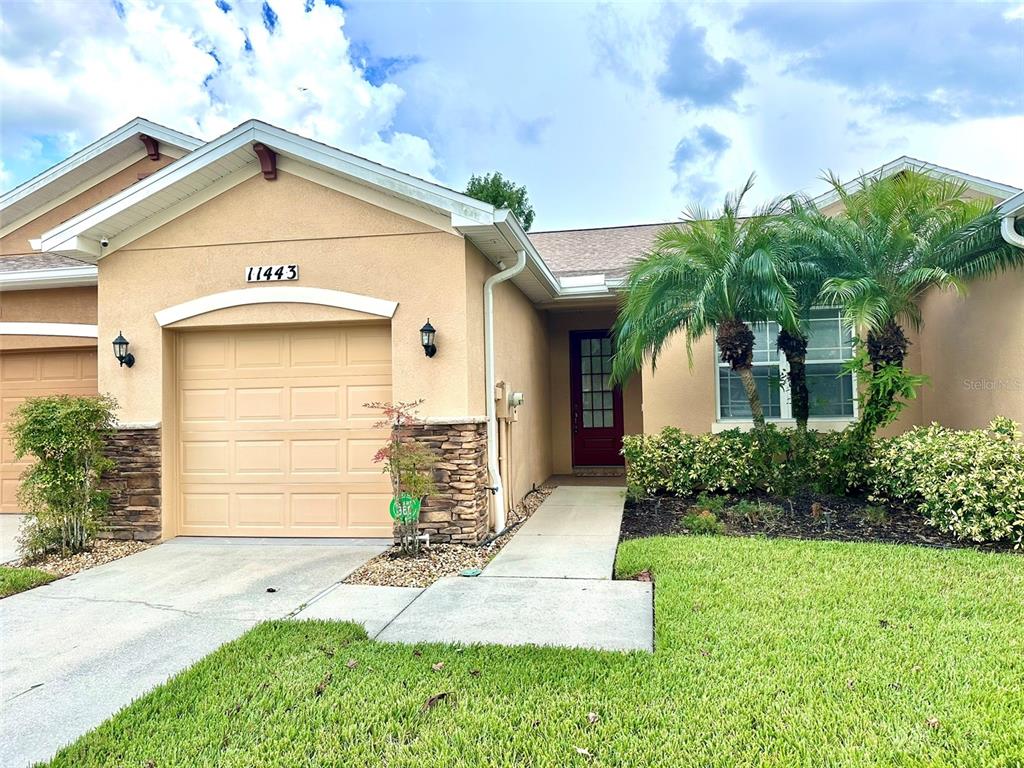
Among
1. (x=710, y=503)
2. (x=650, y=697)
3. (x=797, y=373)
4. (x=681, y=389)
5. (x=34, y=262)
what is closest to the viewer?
(x=650, y=697)

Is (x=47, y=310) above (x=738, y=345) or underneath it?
above

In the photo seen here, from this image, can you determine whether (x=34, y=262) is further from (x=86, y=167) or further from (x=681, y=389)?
(x=681, y=389)

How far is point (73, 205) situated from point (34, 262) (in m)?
1.88

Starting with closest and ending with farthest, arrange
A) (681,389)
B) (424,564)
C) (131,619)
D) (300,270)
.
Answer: (131,619) → (424,564) → (300,270) → (681,389)

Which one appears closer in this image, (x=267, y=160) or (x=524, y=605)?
(x=524, y=605)

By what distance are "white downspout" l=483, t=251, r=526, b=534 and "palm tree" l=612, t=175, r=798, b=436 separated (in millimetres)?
1681

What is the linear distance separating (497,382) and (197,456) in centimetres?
358

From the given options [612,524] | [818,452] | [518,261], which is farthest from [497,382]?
[818,452]

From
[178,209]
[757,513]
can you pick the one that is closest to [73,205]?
[178,209]

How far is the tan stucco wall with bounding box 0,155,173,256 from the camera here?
33.0 feet

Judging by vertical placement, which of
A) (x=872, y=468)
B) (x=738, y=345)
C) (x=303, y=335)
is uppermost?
(x=303, y=335)

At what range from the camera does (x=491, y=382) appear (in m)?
7.04

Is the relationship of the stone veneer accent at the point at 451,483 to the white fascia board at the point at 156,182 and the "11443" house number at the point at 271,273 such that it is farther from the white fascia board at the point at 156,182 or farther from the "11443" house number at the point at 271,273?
the white fascia board at the point at 156,182

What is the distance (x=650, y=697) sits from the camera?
122 inches
